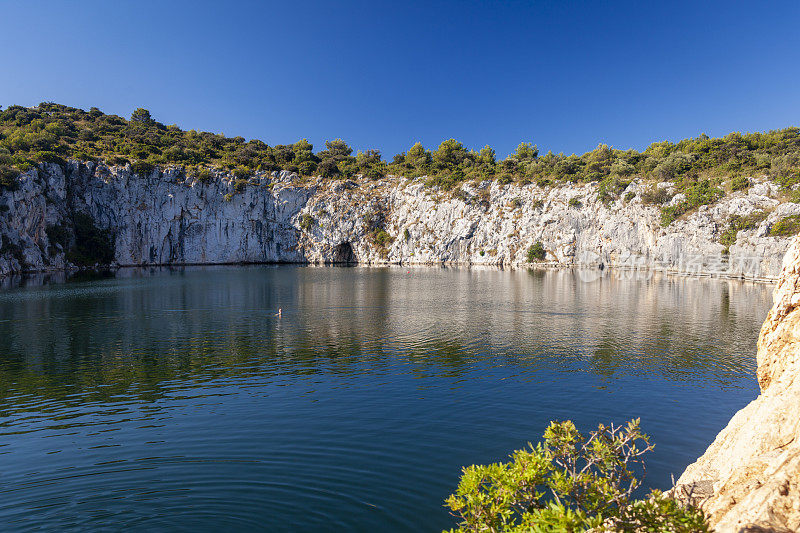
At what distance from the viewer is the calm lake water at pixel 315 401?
11.4m

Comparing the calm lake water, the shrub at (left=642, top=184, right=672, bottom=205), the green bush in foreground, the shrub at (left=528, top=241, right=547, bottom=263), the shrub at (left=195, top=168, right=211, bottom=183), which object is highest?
the shrub at (left=195, top=168, right=211, bottom=183)

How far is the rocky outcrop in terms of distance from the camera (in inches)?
196

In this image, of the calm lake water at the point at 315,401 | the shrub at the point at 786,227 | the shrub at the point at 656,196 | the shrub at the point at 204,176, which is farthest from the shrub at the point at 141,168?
the shrub at the point at 786,227

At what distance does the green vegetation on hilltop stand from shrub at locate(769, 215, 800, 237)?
13019 mm

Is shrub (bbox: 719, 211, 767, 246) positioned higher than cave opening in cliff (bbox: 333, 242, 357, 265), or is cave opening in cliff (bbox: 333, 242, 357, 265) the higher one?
shrub (bbox: 719, 211, 767, 246)

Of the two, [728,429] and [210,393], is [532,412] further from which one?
[210,393]

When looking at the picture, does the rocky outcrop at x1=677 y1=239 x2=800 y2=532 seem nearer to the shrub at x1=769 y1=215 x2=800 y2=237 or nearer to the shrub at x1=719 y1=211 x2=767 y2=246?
the shrub at x1=769 y1=215 x2=800 y2=237

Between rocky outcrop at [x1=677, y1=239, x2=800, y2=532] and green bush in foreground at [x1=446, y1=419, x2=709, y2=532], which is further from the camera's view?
green bush in foreground at [x1=446, y1=419, x2=709, y2=532]

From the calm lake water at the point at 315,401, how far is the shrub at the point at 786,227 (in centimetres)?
4177

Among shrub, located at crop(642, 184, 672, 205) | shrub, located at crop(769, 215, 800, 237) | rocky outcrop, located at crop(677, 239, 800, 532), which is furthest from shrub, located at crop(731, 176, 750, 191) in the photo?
rocky outcrop, located at crop(677, 239, 800, 532)

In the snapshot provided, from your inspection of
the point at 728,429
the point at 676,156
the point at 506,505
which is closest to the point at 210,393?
the point at 506,505

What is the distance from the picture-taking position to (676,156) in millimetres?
102812

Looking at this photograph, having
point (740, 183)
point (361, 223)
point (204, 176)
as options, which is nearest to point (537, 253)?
point (740, 183)

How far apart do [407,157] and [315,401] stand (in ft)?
500
